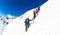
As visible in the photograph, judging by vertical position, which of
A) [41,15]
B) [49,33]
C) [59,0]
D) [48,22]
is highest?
[59,0]

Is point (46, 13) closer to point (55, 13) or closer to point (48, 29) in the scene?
point (55, 13)

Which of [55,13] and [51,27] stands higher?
[55,13]

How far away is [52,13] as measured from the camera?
1210cm

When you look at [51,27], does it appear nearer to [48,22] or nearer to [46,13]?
[48,22]

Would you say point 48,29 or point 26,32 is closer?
point 48,29

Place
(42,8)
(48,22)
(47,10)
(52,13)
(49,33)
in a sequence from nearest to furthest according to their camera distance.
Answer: (49,33) → (48,22) → (52,13) → (47,10) → (42,8)

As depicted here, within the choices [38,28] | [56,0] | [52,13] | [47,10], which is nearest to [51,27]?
[38,28]

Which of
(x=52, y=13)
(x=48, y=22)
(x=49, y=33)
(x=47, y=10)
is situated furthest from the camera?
(x=47, y=10)

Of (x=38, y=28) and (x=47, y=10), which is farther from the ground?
(x=47, y=10)

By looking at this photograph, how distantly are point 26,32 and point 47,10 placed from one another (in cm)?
190

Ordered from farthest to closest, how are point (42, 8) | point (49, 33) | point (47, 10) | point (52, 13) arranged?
point (42, 8)
point (47, 10)
point (52, 13)
point (49, 33)

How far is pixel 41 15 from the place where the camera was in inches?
504

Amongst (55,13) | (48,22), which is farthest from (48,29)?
(55,13)

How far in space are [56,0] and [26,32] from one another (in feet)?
9.53
